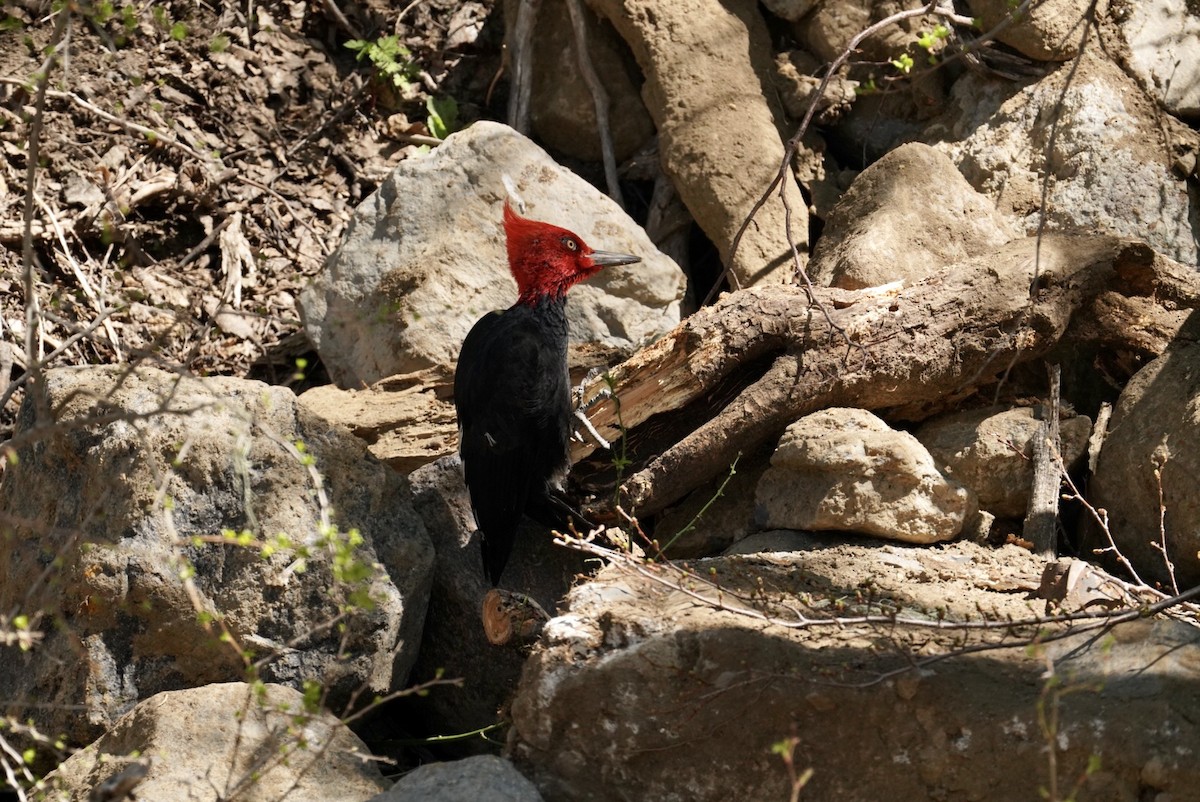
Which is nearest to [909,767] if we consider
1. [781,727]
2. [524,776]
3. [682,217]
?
[781,727]

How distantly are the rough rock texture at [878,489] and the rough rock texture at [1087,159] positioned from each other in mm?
1593

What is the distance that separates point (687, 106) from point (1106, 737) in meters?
3.63

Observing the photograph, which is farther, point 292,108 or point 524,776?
point 292,108

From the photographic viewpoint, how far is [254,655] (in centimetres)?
365

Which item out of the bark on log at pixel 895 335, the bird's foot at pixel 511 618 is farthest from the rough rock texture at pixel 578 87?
the bird's foot at pixel 511 618

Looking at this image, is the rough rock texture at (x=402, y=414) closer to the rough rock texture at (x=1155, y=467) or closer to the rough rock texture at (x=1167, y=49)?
the rough rock texture at (x=1155, y=467)

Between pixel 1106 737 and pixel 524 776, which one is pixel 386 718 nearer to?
pixel 524 776

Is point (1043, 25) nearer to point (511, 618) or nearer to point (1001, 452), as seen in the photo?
point (1001, 452)

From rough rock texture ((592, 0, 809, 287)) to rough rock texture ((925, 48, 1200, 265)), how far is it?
2.76ft

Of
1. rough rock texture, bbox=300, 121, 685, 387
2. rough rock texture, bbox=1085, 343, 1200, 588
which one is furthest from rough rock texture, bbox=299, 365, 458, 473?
rough rock texture, bbox=1085, 343, 1200, 588

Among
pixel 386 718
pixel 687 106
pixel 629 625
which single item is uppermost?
pixel 687 106

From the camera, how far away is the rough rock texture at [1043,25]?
5250 mm

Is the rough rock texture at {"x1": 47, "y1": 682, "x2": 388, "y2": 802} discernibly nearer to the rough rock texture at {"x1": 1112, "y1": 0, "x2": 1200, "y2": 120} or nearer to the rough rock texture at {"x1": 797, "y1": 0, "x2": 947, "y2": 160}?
the rough rock texture at {"x1": 797, "y1": 0, "x2": 947, "y2": 160}

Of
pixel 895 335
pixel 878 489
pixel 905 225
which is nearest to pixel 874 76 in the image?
pixel 905 225
